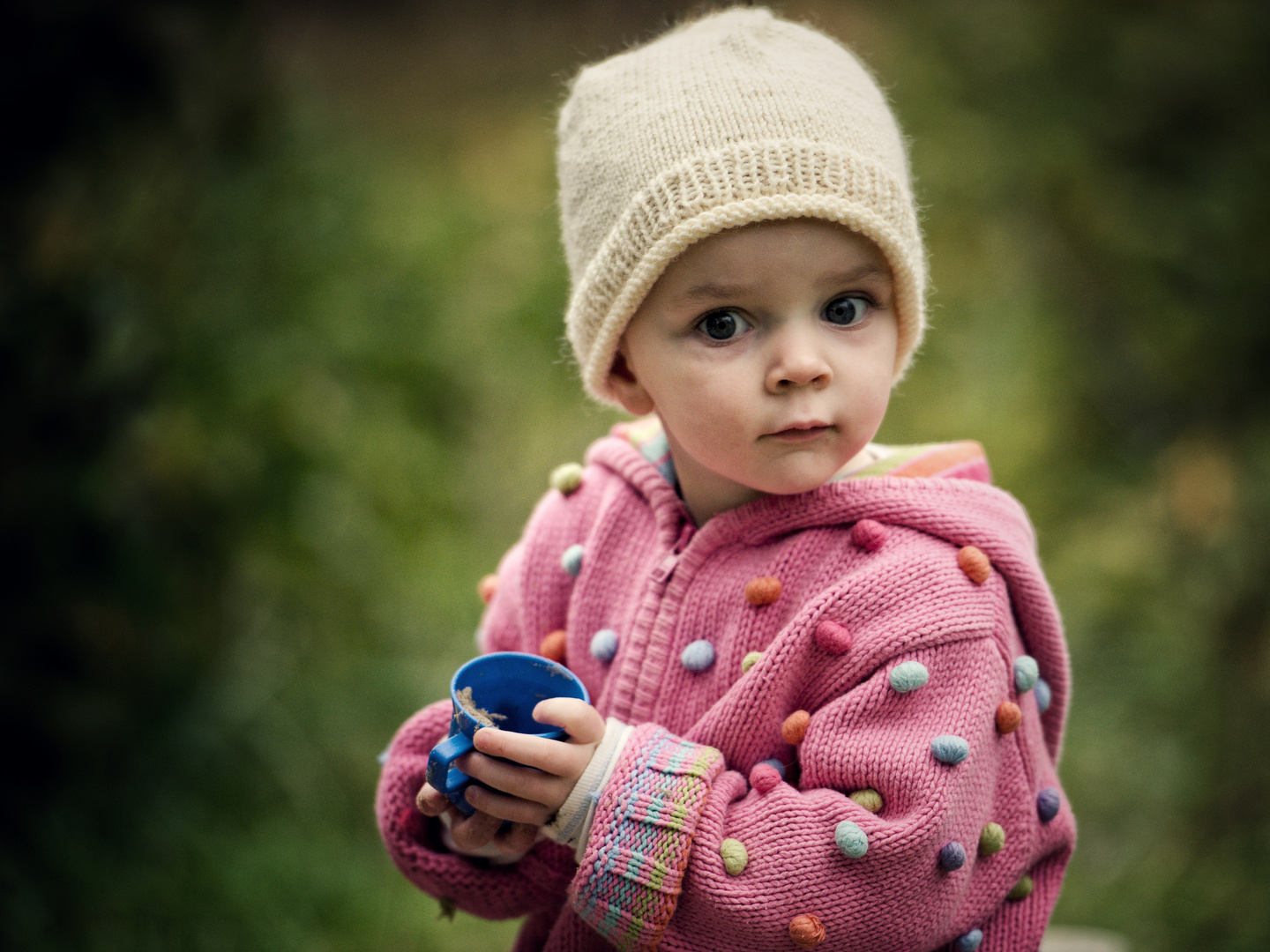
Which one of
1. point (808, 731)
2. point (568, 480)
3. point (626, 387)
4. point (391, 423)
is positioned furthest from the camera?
point (391, 423)

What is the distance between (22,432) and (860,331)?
6.64 feet

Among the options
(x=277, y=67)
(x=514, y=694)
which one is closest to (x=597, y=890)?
(x=514, y=694)

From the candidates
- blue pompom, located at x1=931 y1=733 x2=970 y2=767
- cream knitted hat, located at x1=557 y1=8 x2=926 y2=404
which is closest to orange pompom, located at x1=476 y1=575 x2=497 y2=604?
cream knitted hat, located at x1=557 y1=8 x2=926 y2=404

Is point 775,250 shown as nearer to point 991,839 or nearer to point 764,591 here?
point 764,591

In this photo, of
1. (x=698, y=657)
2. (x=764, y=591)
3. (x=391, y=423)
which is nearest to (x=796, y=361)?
(x=764, y=591)

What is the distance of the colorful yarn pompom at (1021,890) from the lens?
1.40 m

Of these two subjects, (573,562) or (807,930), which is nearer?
(807,930)

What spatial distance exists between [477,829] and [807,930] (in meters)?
0.40

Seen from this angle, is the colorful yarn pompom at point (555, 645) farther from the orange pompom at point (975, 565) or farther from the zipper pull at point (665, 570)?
the orange pompom at point (975, 565)

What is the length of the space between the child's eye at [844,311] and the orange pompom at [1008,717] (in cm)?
48

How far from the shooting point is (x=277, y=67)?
16.6ft

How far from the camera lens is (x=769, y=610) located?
137cm

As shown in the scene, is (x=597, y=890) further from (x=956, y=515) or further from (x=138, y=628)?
(x=138, y=628)

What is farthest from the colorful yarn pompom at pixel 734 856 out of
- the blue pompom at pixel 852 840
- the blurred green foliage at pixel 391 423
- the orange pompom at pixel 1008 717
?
the blurred green foliage at pixel 391 423
